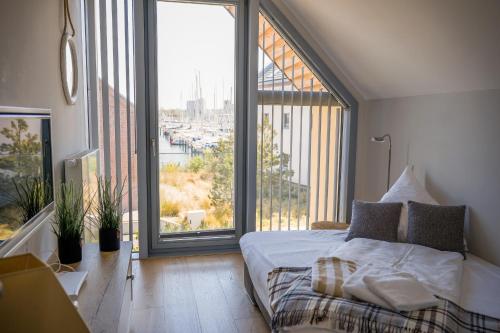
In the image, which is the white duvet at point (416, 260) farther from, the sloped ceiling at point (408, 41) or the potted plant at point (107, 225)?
the potted plant at point (107, 225)

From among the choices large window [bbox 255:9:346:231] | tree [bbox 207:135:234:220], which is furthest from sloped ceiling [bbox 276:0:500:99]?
tree [bbox 207:135:234:220]

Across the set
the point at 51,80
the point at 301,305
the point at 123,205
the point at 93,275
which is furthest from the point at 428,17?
the point at 123,205

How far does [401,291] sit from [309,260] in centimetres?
69

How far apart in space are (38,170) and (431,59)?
256 cm

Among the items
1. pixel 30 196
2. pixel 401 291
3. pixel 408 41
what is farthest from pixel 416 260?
pixel 30 196

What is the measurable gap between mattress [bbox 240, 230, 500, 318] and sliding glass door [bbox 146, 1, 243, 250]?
107 cm

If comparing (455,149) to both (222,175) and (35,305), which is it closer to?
(222,175)

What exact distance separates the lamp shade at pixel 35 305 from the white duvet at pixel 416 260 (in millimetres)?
1718

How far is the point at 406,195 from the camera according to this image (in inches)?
116

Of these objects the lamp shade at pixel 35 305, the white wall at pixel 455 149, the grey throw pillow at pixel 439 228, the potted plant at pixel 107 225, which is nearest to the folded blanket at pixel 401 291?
the grey throw pillow at pixel 439 228

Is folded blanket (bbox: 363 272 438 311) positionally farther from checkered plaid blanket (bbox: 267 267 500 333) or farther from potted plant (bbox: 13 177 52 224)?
potted plant (bbox: 13 177 52 224)

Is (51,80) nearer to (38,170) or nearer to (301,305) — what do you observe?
(38,170)

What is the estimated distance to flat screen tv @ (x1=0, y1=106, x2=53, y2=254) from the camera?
60.1 inches

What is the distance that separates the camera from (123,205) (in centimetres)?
371
